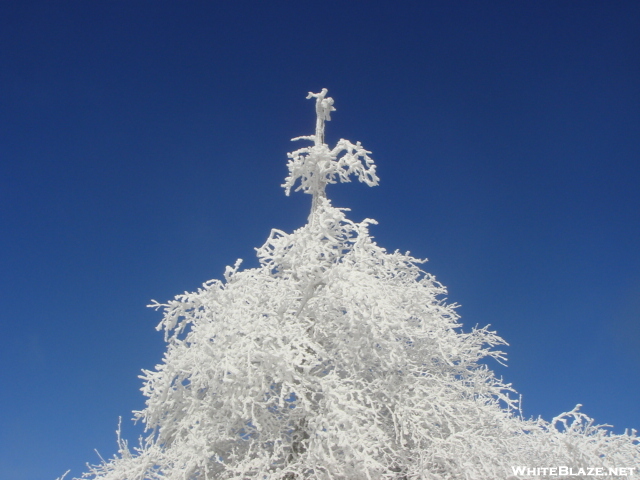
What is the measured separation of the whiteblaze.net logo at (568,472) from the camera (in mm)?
6562

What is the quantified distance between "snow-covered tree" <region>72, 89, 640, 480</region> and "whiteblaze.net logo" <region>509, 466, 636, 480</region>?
0.10 m

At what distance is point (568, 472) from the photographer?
678 centimetres

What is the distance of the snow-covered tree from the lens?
7008 mm

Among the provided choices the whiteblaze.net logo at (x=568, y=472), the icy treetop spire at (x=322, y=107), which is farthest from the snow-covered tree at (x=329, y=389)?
the icy treetop spire at (x=322, y=107)

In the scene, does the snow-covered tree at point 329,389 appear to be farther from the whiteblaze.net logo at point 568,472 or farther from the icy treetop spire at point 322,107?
the icy treetop spire at point 322,107

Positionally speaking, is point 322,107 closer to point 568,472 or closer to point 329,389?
point 329,389

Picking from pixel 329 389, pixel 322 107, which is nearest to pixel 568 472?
pixel 329 389

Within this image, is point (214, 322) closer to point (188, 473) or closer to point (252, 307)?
point (252, 307)

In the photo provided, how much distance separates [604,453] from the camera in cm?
695

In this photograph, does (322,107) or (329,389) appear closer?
(329,389)

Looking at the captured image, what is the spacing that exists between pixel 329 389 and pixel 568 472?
3.57m

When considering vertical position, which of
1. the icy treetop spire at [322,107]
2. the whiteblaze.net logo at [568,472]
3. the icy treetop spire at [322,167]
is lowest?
the whiteblaze.net logo at [568,472]

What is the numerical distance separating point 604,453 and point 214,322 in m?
6.22

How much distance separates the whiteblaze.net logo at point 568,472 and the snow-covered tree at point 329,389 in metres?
0.10
